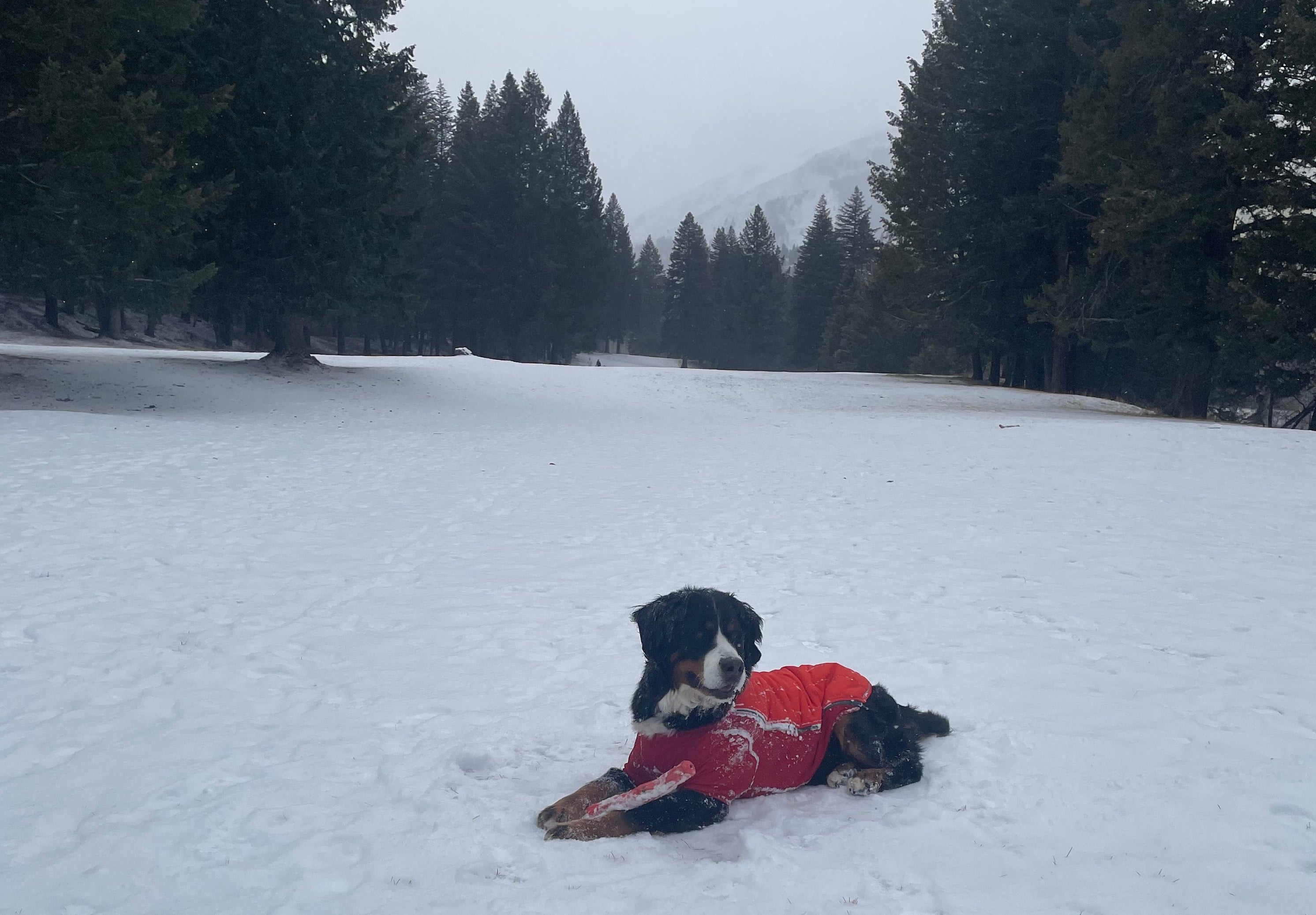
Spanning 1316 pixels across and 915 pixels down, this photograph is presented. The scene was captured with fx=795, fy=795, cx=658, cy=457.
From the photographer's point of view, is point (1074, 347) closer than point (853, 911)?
No

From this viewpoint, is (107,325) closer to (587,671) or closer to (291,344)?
(291,344)

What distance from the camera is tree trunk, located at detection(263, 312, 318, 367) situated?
890 inches

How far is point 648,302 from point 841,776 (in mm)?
98235

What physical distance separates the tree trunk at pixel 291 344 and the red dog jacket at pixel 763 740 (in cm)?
2173

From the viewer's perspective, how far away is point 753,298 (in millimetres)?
71062

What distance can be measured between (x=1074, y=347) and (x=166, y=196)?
2818 centimetres

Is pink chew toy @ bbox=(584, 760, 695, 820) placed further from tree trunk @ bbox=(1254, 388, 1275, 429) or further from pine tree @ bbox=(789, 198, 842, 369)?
pine tree @ bbox=(789, 198, 842, 369)

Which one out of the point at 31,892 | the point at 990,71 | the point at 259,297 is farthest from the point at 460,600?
the point at 990,71

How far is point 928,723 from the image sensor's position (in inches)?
165

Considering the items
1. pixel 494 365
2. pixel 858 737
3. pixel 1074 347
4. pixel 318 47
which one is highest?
pixel 318 47

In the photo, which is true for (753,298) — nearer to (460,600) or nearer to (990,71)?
(990,71)

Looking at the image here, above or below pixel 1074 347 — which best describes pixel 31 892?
below

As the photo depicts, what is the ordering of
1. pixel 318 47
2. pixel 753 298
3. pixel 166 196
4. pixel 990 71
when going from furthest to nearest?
pixel 753 298
pixel 990 71
pixel 318 47
pixel 166 196

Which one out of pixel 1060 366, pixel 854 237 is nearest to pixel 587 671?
pixel 1060 366
